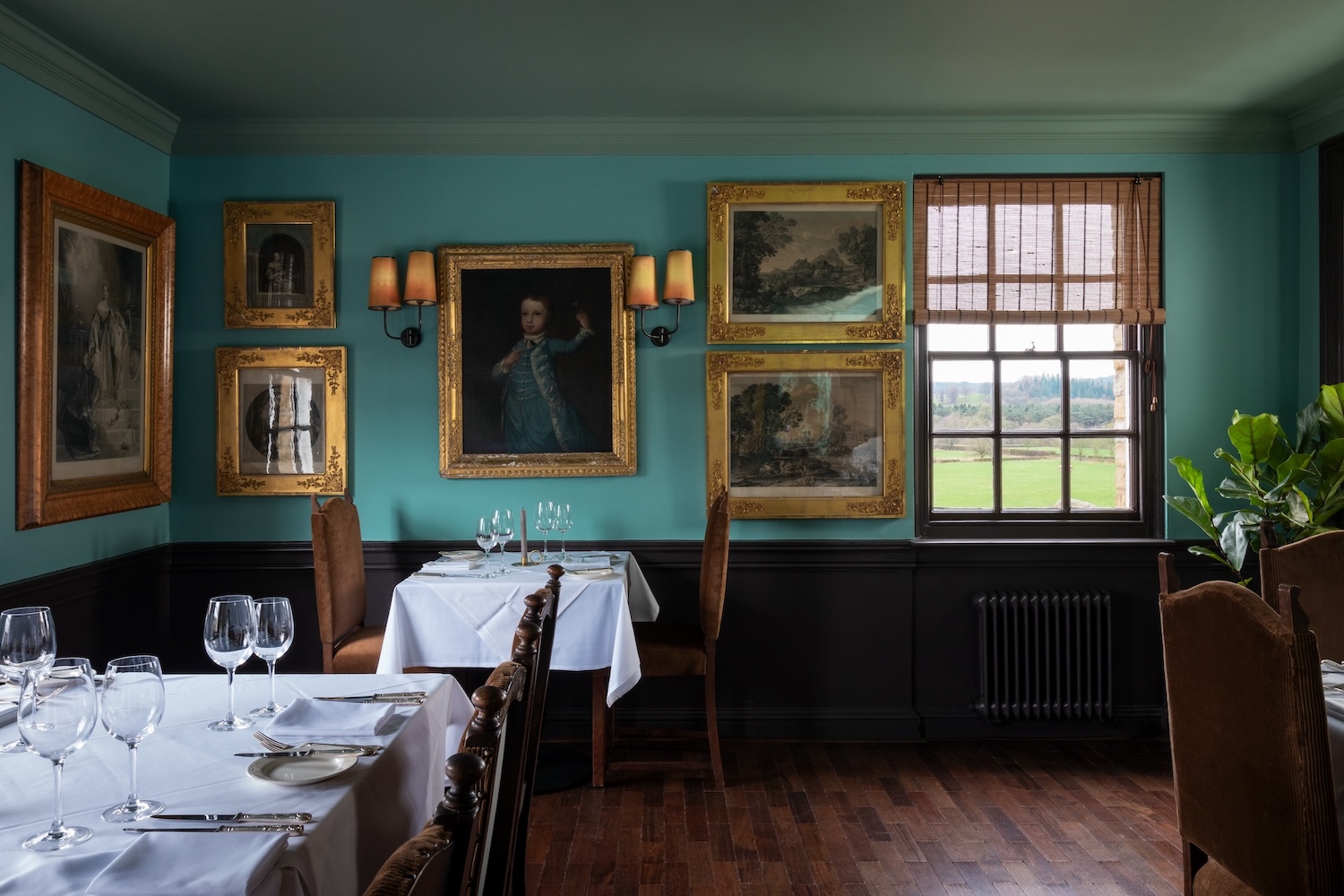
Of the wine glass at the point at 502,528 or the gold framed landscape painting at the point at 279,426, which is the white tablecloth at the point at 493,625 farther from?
the gold framed landscape painting at the point at 279,426

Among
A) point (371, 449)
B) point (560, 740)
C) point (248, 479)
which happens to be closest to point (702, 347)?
point (371, 449)

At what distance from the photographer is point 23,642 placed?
5.07 feet

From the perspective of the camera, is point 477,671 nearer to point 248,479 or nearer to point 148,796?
point 248,479

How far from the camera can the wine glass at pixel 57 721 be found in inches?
48.3

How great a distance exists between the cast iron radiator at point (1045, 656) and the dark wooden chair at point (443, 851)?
3749 mm

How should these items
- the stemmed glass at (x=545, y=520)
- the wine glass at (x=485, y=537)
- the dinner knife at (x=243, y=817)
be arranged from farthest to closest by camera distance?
the stemmed glass at (x=545, y=520), the wine glass at (x=485, y=537), the dinner knife at (x=243, y=817)

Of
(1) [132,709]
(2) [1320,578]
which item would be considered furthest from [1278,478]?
(1) [132,709]

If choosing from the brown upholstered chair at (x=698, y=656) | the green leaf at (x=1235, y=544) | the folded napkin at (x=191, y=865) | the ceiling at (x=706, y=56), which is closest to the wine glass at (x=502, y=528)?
the brown upholstered chair at (x=698, y=656)

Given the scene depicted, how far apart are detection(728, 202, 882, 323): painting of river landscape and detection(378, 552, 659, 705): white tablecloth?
5.12 feet

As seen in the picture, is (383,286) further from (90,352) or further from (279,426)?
(90,352)

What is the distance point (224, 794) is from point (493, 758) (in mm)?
626

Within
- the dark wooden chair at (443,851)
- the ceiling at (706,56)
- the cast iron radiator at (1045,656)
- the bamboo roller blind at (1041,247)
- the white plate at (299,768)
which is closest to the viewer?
the dark wooden chair at (443,851)

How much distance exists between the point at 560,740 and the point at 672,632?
817mm

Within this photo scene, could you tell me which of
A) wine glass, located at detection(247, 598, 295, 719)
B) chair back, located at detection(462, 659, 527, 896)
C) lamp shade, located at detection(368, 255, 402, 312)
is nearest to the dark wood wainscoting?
lamp shade, located at detection(368, 255, 402, 312)
